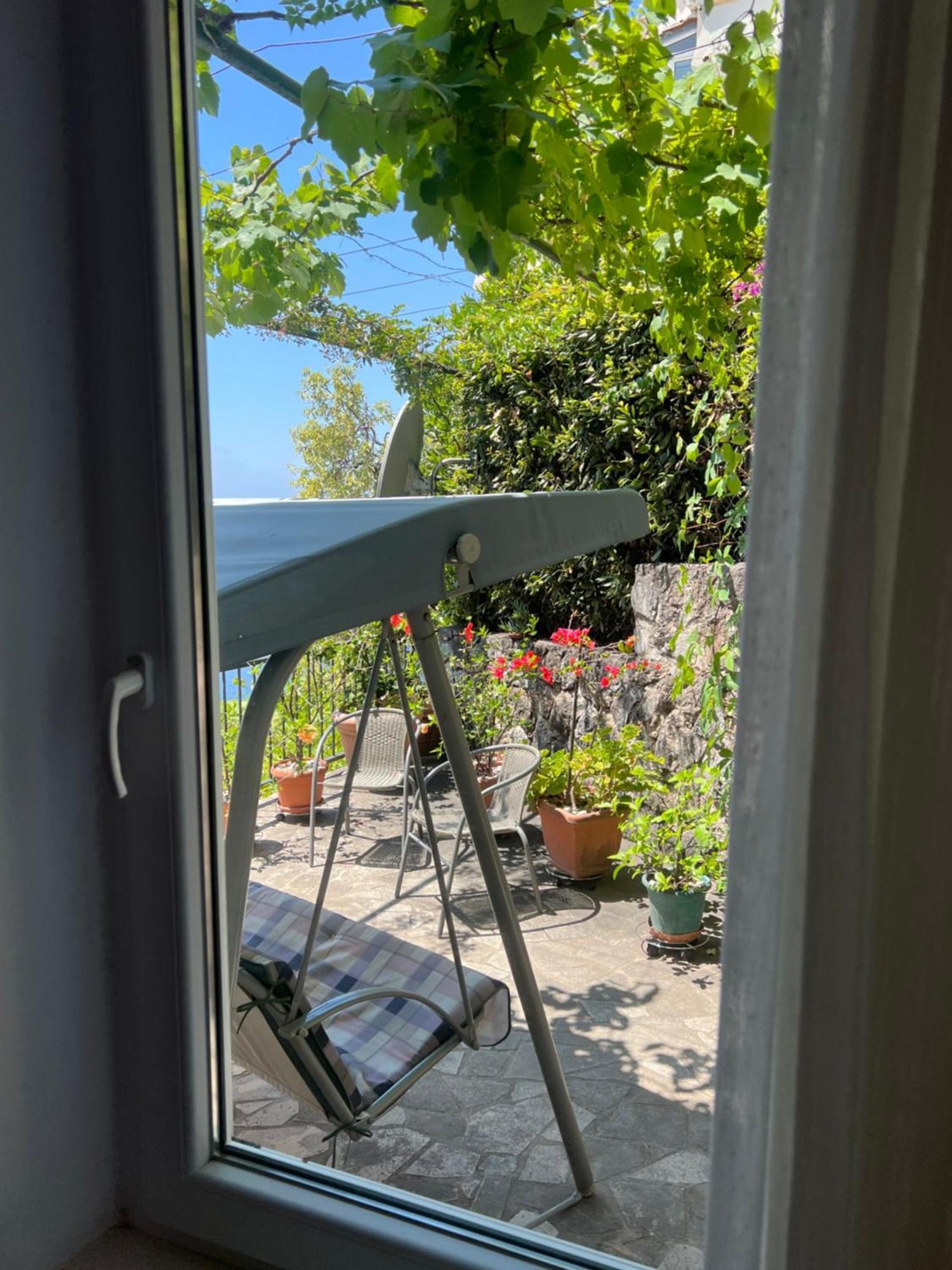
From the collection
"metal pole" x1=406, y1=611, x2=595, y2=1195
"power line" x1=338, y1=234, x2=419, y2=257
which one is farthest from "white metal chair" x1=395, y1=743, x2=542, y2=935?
"power line" x1=338, y1=234, x2=419, y2=257

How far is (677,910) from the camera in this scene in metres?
3.02

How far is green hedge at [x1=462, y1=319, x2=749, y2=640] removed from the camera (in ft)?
8.96

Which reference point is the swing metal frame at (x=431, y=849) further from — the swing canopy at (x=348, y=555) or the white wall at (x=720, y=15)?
the white wall at (x=720, y=15)

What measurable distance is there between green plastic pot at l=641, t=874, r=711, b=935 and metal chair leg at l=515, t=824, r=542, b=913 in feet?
1.51

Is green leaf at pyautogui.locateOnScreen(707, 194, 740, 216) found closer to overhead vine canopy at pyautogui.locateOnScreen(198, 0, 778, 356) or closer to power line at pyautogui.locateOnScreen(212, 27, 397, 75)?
overhead vine canopy at pyautogui.locateOnScreen(198, 0, 778, 356)

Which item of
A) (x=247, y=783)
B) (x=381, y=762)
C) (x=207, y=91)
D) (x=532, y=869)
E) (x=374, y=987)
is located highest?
(x=207, y=91)

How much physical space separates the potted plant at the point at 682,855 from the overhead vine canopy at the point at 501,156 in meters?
1.80

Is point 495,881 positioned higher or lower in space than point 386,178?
lower

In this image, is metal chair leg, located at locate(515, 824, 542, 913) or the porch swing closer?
the porch swing

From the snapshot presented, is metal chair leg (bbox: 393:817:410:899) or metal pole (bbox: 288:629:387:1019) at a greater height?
metal pole (bbox: 288:629:387:1019)

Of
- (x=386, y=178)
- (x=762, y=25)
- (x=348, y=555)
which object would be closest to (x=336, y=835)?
(x=348, y=555)

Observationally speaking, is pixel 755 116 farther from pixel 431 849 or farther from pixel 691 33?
pixel 431 849

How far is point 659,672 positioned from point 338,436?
1.96m

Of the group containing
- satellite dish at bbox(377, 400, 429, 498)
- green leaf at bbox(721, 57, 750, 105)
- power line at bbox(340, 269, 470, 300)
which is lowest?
satellite dish at bbox(377, 400, 429, 498)
